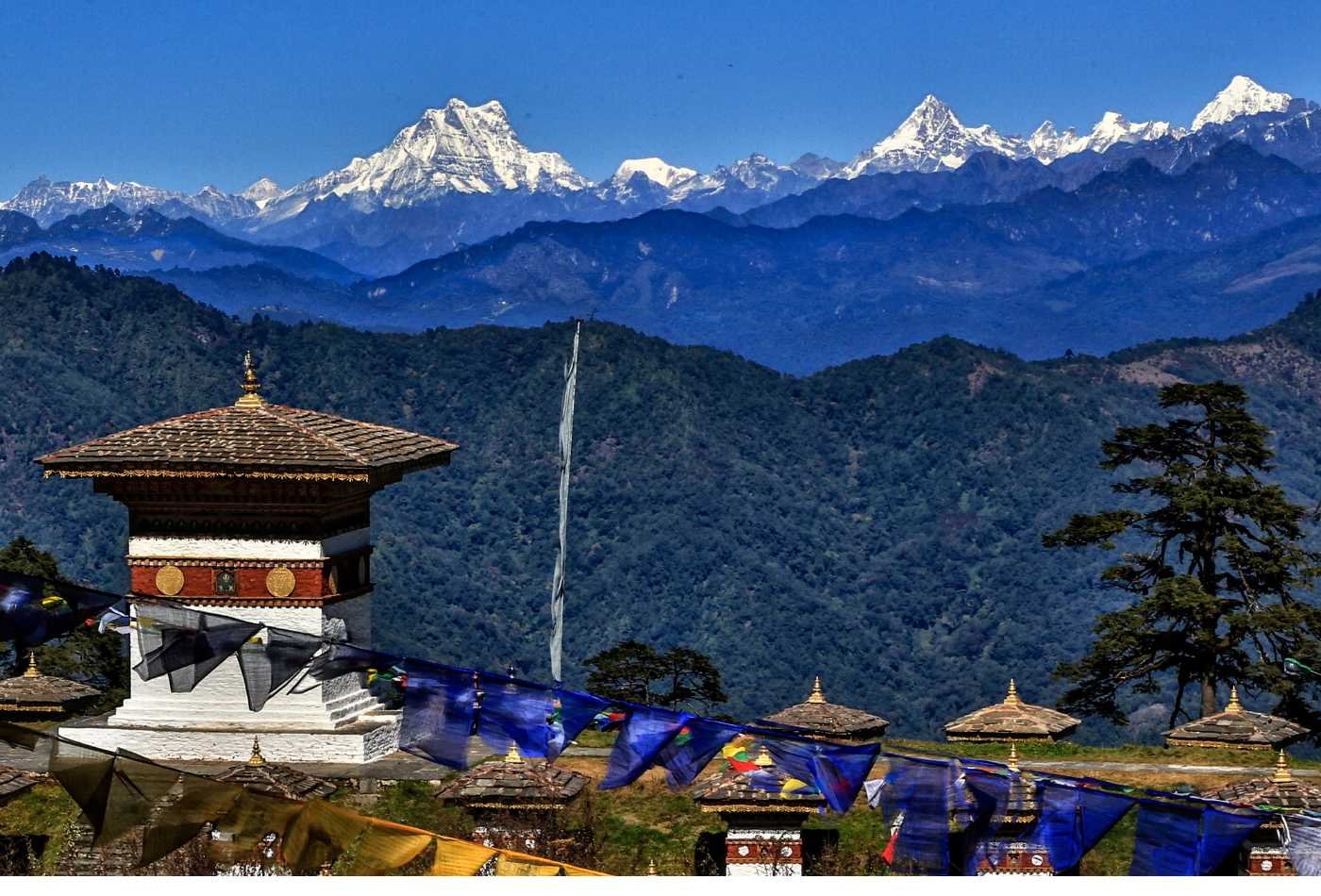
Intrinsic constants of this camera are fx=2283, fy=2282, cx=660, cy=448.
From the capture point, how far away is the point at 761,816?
19859mm

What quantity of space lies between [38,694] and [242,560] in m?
6.11

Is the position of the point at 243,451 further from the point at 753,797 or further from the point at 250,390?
the point at 753,797

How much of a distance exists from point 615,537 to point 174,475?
12952 centimetres

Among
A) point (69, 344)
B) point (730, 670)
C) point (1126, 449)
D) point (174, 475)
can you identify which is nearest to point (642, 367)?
point (69, 344)

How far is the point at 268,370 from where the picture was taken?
179000mm

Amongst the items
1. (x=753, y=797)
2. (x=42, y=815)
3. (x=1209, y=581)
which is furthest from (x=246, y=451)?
(x=1209, y=581)

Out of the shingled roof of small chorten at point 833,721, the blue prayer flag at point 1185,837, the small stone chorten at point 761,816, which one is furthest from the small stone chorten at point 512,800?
the shingled roof of small chorten at point 833,721

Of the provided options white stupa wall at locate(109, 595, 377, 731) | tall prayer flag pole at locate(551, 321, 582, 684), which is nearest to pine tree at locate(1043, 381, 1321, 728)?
tall prayer flag pole at locate(551, 321, 582, 684)

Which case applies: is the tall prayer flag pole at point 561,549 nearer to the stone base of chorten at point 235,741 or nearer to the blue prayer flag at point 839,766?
the stone base of chorten at point 235,741

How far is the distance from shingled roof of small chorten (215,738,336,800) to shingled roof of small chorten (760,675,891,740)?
7042mm

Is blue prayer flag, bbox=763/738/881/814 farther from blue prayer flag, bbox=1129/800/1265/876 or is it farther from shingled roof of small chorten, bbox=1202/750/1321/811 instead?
shingled roof of small chorten, bbox=1202/750/1321/811

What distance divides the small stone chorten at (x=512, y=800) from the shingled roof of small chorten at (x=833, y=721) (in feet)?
21.4

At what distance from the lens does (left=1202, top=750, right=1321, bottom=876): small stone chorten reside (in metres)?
18.3

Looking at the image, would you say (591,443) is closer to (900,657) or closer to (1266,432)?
(900,657)
